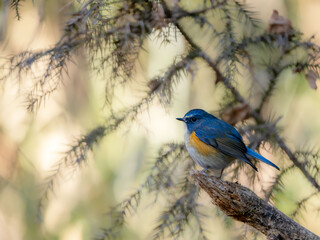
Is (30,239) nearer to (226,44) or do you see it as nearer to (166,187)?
(166,187)

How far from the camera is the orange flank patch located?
2.24 metres

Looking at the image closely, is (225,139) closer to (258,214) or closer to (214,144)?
(214,144)

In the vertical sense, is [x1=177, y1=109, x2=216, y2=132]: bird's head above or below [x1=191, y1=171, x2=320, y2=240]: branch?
above

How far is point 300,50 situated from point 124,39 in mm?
987

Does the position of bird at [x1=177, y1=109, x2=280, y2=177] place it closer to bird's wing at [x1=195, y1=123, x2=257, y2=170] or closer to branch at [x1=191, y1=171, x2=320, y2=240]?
bird's wing at [x1=195, y1=123, x2=257, y2=170]

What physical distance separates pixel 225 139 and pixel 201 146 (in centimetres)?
13

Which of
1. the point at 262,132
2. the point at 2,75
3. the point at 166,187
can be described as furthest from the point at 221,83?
the point at 2,75

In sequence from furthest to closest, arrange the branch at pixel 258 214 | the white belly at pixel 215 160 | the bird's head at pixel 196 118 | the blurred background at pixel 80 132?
the blurred background at pixel 80 132, the bird's head at pixel 196 118, the white belly at pixel 215 160, the branch at pixel 258 214

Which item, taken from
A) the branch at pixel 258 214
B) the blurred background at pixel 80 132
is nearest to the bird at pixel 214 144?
the branch at pixel 258 214

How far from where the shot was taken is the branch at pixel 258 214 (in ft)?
5.81

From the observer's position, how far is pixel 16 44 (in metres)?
3.12

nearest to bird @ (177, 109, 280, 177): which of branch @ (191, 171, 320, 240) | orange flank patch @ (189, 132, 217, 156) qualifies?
orange flank patch @ (189, 132, 217, 156)

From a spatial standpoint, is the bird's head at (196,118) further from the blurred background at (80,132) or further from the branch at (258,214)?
the branch at (258,214)

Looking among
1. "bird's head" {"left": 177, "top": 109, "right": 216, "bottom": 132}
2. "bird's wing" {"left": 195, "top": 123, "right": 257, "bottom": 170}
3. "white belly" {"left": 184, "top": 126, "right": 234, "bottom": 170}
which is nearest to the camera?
"bird's wing" {"left": 195, "top": 123, "right": 257, "bottom": 170}
